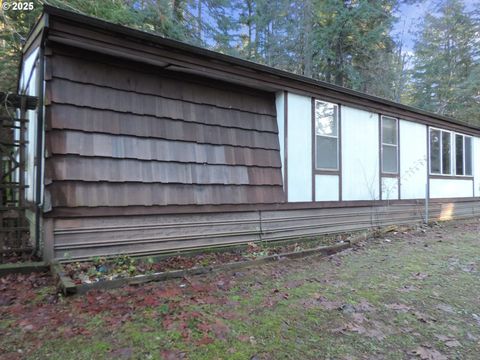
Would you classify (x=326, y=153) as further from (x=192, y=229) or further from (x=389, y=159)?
(x=192, y=229)

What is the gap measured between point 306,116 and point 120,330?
537 cm

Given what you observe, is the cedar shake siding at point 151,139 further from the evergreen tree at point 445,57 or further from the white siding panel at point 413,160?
the evergreen tree at point 445,57

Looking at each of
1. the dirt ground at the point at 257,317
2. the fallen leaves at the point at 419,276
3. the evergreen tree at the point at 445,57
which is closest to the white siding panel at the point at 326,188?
the dirt ground at the point at 257,317

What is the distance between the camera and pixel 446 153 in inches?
417

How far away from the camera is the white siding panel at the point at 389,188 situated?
335 inches

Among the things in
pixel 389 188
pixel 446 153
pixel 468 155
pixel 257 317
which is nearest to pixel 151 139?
pixel 257 317

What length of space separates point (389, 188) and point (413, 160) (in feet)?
4.85

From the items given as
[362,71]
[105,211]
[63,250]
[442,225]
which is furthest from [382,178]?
[362,71]

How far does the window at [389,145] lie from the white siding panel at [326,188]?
1.89 metres

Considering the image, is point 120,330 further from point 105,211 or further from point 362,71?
point 362,71

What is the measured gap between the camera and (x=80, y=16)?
167 inches

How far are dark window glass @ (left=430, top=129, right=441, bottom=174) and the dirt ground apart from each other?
5978mm

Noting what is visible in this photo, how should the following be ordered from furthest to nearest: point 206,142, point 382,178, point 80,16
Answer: point 382,178, point 206,142, point 80,16

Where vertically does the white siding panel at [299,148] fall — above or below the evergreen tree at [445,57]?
below
